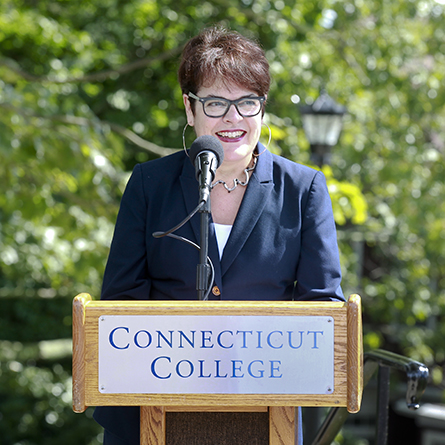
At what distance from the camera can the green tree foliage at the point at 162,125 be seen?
13.8 ft

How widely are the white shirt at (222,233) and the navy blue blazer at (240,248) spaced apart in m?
0.03

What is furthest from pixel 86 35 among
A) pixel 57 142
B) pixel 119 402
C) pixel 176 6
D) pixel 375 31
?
pixel 119 402

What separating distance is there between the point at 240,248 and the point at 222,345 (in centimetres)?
42

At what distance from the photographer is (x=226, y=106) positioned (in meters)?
1.78

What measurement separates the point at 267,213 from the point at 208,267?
381mm

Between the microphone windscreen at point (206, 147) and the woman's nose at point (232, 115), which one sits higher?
the woman's nose at point (232, 115)

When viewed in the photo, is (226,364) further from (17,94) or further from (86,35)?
(86,35)

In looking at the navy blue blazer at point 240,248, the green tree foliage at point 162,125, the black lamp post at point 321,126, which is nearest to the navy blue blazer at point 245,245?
the navy blue blazer at point 240,248

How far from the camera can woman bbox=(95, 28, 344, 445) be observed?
5.84ft

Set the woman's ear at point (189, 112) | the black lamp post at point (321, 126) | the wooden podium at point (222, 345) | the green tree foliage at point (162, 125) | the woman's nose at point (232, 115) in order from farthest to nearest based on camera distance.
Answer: the black lamp post at point (321, 126) → the green tree foliage at point (162, 125) → the woman's ear at point (189, 112) → the woman's nose at point (232, 115) → the wooden podium at point (222, 345)

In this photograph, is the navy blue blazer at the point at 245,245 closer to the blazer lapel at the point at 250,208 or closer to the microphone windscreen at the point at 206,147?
the blazer lapel at the point at 250,208

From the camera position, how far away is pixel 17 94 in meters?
3.99

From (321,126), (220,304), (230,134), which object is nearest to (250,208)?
(230,134)

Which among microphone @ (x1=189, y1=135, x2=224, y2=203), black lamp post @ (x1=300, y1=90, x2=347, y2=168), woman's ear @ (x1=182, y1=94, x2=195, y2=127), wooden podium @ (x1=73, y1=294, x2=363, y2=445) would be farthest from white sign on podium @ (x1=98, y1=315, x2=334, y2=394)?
black lamp post @ (x1=300, y1=90, x2=347, y2=168)
